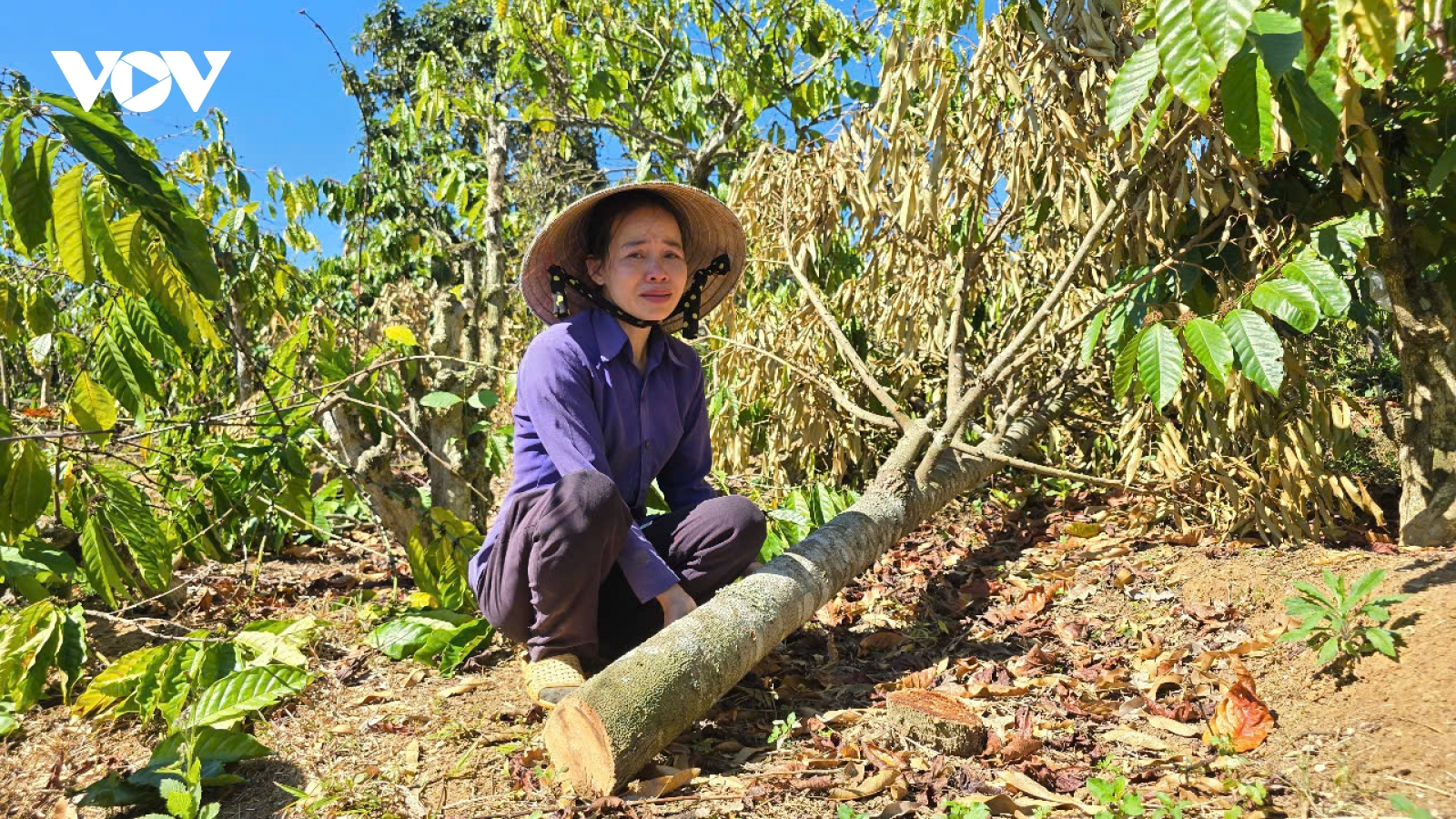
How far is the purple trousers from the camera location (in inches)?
78.9

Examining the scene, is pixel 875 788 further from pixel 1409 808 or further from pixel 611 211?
pixel 611 211

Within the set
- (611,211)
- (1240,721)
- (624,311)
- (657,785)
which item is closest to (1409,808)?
(1240,721)

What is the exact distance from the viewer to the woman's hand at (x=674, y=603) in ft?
6.94

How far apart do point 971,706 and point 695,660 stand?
63 centimetres

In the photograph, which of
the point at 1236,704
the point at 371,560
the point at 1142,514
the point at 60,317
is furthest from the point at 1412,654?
the point at 60,317

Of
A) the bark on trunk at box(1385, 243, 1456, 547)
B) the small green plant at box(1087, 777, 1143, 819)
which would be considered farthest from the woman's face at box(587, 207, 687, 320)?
the bark on trunk at box(1385, 243, 1456, 547)

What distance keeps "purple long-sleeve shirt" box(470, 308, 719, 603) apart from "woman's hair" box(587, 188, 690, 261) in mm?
210

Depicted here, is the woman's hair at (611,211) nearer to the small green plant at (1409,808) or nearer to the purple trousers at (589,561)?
the purple trousers at (589,561)

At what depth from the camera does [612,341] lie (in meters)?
2.29

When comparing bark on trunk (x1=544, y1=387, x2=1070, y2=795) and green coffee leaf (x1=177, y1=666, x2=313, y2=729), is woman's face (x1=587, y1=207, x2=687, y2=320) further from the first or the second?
green coffee leaf (x1=177, y1=666, x2=313, y2=729)

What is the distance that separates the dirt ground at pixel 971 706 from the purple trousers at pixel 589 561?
0.20 meters

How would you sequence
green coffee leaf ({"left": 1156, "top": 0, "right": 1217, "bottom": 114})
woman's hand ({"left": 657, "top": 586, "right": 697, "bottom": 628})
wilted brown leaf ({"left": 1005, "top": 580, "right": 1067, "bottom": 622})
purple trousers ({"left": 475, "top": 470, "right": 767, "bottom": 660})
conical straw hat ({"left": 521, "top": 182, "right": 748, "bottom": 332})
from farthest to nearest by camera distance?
1. wilted brown leaf ({"left": 1005, "top": 580, "right": 1067, "bottom": 622})
2. conical straw hat ({"left": 521, "top": 182, "right": 748, "bottom": 332})
3. woman's hand ({"left": 657, "top": 586, "right": 697, "bottom": 628})
4. purple trousers ({"left": 475, "top": 470, "right": 767, "bottom": 660})
5. green coffee leaf ({"left": 1156, "top": 0, "right": 1217, "bottom": 114})

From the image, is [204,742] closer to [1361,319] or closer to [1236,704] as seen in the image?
[1236,704]

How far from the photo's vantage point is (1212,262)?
293cm
